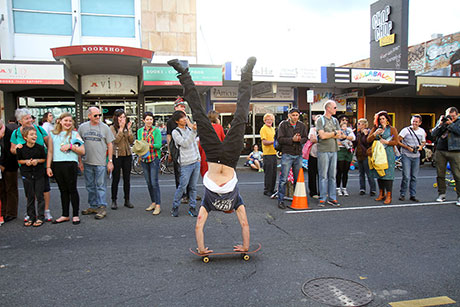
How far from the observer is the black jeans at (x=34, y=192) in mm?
5535

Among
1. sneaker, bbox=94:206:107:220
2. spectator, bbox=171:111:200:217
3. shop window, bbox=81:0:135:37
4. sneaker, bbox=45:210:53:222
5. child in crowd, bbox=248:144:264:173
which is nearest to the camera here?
sneaker, bbox=45:210:53:222

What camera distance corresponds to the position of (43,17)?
15797mm

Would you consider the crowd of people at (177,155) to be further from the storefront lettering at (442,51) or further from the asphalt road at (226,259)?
the storefront lettering at (442,51)

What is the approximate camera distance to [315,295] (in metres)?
3.25

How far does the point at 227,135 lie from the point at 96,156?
3.10 metres

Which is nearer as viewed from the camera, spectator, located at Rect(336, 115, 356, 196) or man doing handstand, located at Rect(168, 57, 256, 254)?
man doing handstand, located at Rect(168, 57, 256, 254)

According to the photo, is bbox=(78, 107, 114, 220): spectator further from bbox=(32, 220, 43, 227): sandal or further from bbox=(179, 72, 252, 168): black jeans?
bbox=(179, 72, 252, 168): black jeans

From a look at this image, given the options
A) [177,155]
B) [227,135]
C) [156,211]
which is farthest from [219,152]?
[156,211]

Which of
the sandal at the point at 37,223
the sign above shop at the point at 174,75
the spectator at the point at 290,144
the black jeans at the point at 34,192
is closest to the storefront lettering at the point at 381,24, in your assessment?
the sign above shop at the point at 174,75

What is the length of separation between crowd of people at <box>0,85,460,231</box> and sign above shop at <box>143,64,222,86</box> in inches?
284

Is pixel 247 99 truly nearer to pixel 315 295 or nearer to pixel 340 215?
pixel 315 295

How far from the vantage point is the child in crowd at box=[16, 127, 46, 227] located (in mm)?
5473

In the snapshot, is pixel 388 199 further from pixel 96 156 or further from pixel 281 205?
pixel 96 156

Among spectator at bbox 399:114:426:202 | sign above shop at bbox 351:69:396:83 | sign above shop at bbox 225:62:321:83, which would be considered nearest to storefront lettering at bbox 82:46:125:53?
sign above shop at bbox 225:62:321:83
